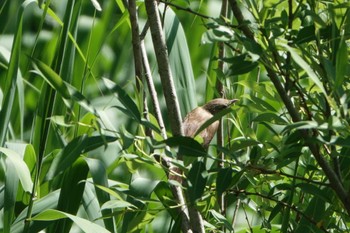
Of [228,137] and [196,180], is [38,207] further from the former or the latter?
[196,180]

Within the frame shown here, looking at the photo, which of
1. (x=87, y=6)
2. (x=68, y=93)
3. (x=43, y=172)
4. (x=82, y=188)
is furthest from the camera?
(x=87, y=6)

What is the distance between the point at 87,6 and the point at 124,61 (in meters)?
0.23

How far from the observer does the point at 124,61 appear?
9.32 feet

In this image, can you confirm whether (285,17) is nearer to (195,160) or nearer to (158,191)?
(195,160)

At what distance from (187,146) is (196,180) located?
4cm

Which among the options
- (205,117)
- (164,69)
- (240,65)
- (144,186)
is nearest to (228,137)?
(144,186)

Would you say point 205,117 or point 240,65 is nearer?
point 240,65

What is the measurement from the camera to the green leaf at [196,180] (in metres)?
0.91

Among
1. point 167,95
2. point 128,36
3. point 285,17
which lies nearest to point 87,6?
point 128,36

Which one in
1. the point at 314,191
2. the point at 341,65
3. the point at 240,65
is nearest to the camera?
the point at 341,65

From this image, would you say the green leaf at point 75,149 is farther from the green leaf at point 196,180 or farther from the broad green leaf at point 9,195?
the broad green leaf at point 9,195

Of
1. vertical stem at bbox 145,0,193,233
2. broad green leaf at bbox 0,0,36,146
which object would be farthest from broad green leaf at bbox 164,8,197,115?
vertical stem at bbox 145,0,193,233

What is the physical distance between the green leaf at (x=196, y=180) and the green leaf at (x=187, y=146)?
20mm

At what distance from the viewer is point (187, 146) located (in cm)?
93
